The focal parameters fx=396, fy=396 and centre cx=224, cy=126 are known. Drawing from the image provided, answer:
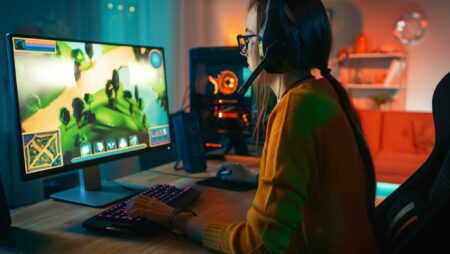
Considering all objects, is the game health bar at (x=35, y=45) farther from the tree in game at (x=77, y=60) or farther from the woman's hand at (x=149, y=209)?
the woman's hand at (x=149, y=209)

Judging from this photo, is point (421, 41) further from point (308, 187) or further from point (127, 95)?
point (308, 187)

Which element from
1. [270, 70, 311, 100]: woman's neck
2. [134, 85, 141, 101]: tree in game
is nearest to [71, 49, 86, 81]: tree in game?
[134, 85, 141, 101]: tree in game

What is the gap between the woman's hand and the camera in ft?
3.05

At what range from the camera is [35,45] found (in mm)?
1007

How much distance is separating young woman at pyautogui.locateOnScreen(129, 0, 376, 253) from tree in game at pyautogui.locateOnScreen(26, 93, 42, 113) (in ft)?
1.66

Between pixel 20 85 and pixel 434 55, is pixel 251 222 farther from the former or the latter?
pixel 434 55

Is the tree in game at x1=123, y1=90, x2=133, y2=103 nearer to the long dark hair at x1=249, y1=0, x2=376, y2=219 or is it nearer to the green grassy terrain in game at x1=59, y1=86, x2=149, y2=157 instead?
the green grassy terrain in game at x1=59, y1=86, x2=149, y2=157

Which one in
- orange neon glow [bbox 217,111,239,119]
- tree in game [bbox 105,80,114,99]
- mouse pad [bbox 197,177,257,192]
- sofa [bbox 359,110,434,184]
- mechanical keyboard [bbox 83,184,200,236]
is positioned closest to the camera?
mechanical keyboard [bbox 83,184,200,236]

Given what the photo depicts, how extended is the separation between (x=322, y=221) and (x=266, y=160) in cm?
16

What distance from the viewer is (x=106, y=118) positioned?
3.99ft

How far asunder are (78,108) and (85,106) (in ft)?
0.08

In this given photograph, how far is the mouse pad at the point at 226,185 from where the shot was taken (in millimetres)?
1319

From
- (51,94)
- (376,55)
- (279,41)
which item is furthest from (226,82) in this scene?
(376,55)

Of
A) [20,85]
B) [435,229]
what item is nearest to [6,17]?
[20,85]
